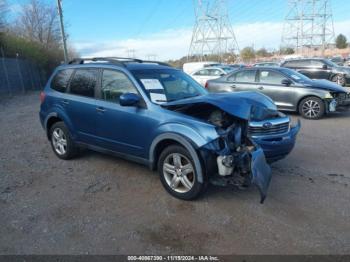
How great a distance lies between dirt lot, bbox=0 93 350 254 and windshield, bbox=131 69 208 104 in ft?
4.19

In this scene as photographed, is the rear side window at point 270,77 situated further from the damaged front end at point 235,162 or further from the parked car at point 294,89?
the damaged front end at point 235,162

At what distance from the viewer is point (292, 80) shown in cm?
1008

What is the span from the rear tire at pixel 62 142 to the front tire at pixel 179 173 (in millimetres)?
2234

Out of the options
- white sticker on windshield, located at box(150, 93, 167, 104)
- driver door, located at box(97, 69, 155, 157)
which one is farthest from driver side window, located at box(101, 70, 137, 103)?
white sticker on windshield, located at box(150, 93, 167, 104)

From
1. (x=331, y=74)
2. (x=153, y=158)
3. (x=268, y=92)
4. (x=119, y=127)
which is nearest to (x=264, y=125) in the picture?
(x=153, y=158)

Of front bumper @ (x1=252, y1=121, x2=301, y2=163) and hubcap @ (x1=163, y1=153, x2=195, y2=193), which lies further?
front bumper @ (x1=252, y1=121, x2=301, y2=163)

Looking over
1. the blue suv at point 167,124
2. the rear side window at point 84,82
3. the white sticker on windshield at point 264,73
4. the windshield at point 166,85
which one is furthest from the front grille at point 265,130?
the white sticker on windshield at point 264,73

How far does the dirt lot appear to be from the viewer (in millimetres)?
3398

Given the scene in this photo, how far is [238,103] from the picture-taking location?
4.33m

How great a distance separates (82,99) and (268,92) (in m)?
6.54

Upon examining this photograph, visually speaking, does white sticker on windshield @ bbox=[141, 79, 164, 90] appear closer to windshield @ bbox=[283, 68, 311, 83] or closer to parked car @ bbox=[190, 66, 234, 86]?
windshield @ bbox=[283, 68, 311, 83]

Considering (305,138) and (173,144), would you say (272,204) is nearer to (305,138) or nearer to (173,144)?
(173,144)

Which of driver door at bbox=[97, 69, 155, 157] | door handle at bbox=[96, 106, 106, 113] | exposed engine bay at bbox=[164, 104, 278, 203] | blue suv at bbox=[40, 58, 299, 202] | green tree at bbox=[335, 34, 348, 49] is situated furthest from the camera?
green tree at bbox=[335, 34, 348, 49]

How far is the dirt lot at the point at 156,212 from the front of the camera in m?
3.40
